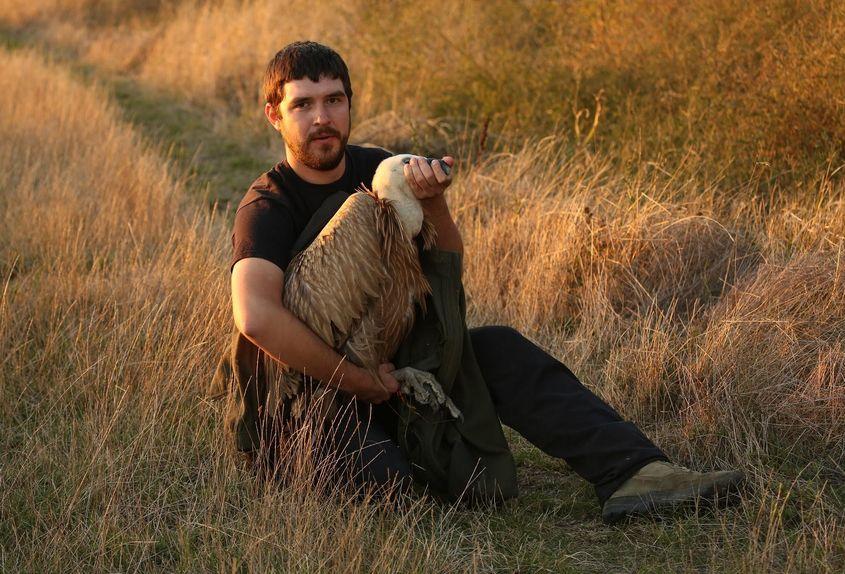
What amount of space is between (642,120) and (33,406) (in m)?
4.25

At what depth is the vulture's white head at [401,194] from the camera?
3006 millimetres

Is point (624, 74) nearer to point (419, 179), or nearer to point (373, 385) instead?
point (419, 179)

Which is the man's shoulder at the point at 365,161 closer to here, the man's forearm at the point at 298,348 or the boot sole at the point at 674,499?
the man's forearm at the point at 298,348

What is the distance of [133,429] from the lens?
11.3 feet

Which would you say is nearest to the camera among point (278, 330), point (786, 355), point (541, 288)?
point (278, 330)

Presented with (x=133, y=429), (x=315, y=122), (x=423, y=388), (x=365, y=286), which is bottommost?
(x=133, y=429)

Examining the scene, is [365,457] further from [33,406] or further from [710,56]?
[710,56]

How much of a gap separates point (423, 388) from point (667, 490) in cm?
84

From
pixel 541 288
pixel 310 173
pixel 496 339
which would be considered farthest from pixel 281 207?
pixel 541 288

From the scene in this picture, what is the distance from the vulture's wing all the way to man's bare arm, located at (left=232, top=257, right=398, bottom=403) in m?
0.05

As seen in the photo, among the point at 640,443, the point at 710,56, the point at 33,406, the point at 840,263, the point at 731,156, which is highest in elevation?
the point at 710,56

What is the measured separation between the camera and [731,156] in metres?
5.55

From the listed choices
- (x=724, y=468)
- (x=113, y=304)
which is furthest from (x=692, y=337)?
(x=113, y=304)

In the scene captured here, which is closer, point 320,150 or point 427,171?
point 427,171
